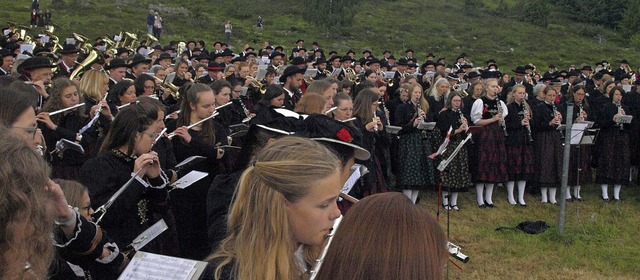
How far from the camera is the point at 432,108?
37.9 feet

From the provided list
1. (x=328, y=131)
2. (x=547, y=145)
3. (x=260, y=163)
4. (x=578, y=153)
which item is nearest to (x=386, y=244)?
(x=260, y=163)

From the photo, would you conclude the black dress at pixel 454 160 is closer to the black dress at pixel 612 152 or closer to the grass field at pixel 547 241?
the grass field at pixel 547 241

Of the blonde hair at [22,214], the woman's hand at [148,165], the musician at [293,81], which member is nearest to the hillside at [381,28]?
the musician at [293,81]

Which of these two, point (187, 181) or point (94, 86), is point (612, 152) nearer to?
point (94, 86)

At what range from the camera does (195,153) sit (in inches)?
241

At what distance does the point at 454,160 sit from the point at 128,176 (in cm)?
711

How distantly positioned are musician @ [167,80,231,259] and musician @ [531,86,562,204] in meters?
6.54

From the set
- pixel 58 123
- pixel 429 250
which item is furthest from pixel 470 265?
pixel 429 250

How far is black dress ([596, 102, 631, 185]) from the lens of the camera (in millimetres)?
11984

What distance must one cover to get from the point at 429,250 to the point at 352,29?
57001mm

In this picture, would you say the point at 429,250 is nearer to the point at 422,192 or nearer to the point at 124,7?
the point at 422,192

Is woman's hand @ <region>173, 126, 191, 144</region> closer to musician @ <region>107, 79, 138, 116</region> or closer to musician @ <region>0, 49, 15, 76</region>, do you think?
musician @ <region>107, 79, 138, 116</region>

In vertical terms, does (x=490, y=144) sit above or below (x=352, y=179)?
below

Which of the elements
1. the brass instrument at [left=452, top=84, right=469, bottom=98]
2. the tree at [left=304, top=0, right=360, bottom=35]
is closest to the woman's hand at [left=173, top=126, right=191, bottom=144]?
the brass instrument at [left=452, top=84, right=469, bottom=98]
